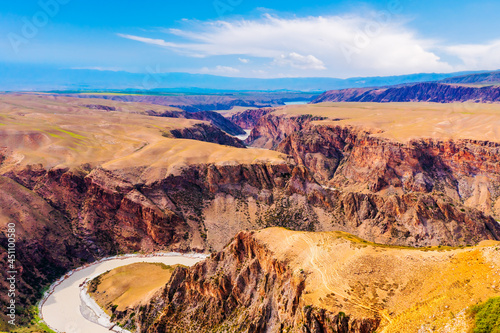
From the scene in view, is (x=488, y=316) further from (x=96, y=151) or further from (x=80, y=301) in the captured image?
(x=96, y=151)

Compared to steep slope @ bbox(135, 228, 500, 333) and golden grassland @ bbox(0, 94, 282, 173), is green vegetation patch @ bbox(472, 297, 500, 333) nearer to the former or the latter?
steep slope @ bbox(135, 228, 500, 333)

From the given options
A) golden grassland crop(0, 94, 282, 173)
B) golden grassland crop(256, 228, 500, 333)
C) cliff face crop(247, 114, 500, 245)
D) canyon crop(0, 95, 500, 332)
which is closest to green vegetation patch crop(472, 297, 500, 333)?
golden grassland crop(256, 228, 500, 333)

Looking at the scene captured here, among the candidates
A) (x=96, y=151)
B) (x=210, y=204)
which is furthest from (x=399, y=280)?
(x=96, y=151)

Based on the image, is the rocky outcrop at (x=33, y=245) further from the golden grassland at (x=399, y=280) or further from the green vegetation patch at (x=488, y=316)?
the green vegetation patch at (x=488, y=316)

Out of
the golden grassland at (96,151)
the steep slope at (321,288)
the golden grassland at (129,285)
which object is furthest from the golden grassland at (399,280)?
the golden grassland at (96,151)

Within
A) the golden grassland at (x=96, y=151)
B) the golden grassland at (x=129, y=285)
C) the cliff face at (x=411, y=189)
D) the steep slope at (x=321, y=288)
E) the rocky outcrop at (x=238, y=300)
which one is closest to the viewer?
the steep slope at (x=321, y=288)

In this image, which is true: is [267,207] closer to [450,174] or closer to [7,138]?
[450,174]
